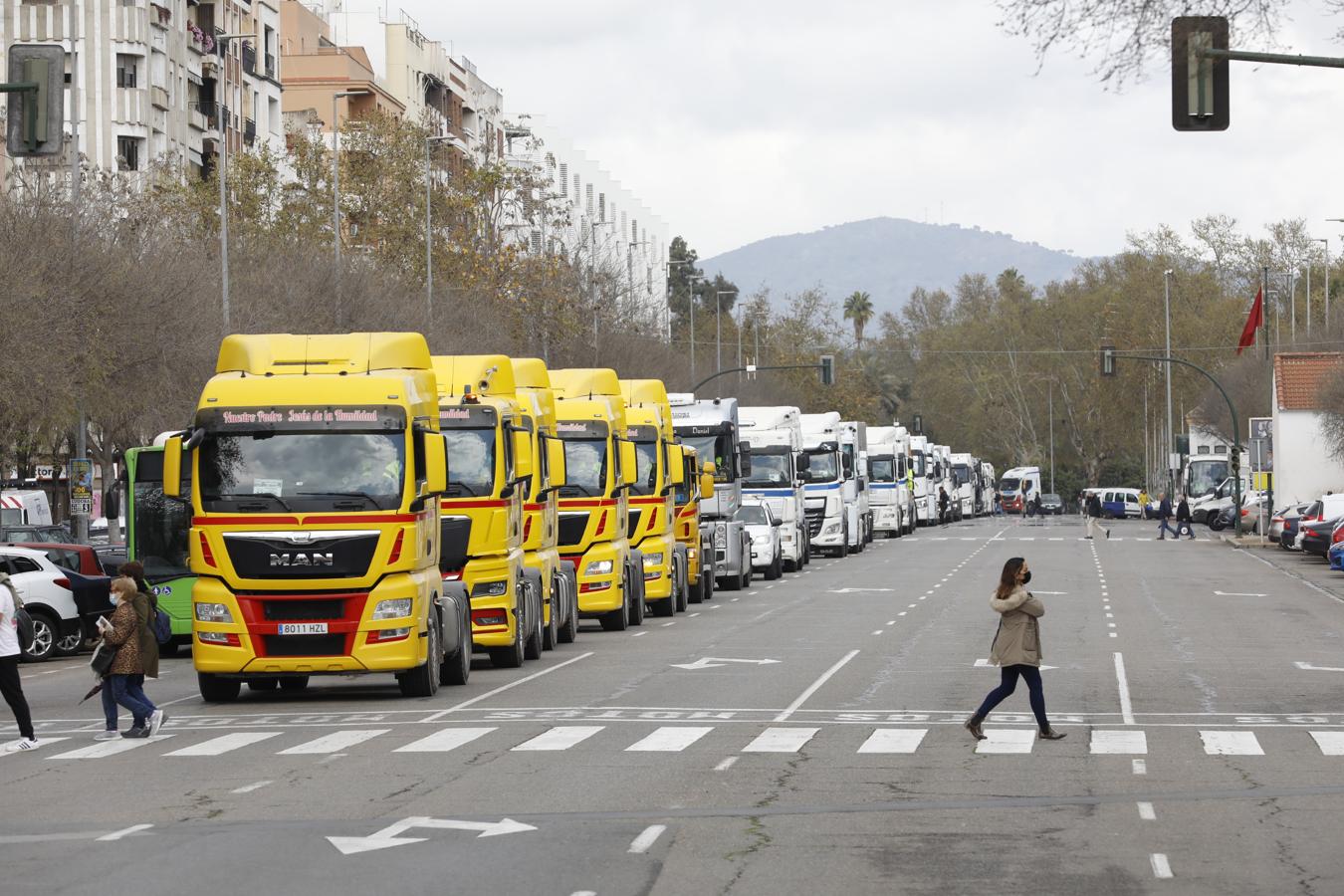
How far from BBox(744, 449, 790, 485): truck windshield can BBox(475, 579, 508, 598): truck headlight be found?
28482 millimetres

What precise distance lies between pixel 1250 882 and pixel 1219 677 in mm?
13744

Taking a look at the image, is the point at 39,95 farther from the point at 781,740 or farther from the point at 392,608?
the point at 781,740

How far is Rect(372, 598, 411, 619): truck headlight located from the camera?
71.0ft

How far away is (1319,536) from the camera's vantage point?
5681 cm

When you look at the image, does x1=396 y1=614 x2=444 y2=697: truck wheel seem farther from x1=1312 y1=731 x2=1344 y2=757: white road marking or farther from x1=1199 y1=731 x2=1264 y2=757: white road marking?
x1=1312 y1=731 x2=1344 y2=757: white road marking

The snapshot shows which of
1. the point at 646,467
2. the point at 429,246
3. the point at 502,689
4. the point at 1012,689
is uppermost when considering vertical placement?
the point at 429,246

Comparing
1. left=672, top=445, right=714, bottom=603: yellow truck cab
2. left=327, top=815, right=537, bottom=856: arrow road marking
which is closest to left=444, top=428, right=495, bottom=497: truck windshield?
left=327, top=815, right=537, bottom=856: arrow road marking

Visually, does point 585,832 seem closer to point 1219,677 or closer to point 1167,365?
point 1219,677

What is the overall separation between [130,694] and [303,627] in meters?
2.72

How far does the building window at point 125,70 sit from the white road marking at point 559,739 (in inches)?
2485

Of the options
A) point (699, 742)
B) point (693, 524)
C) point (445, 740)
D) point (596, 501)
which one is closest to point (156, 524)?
point (596, 501)

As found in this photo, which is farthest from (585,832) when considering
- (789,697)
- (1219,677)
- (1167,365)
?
(1167,365)

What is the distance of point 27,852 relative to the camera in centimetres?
1232

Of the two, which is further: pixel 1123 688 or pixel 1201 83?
pixel 1123 688
